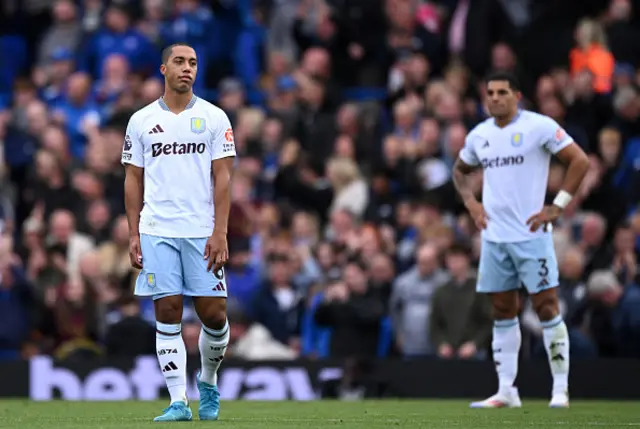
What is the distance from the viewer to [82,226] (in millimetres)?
19844

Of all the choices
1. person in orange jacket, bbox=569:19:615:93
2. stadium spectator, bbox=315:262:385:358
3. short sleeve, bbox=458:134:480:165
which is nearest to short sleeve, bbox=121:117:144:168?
short sleeve, bbox=458:134:480:165

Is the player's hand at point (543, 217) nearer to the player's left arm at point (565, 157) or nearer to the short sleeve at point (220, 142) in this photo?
the player's left arm at point (565, 157)

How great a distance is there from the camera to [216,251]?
10.9 meters

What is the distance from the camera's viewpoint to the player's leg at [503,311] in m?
13.5

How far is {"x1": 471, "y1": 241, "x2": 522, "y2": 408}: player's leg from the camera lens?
13523 millimetres

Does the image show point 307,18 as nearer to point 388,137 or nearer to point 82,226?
point 388,137

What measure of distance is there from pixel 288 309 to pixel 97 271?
2.43m

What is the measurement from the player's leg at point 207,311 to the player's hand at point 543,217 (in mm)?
3410

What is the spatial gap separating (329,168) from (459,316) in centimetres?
342

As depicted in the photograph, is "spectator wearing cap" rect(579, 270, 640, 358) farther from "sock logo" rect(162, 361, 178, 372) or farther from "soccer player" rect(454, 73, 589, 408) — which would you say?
"sock logo" rect(162, 361, 178, 372)

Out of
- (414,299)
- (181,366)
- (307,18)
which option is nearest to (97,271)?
(414,299)

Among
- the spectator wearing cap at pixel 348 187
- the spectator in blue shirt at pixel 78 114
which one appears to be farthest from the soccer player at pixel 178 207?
the spectator in blue shirt at pixel 78 114

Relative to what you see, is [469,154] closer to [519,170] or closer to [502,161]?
[502,161]

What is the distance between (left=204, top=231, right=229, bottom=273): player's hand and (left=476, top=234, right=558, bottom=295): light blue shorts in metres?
3.39
